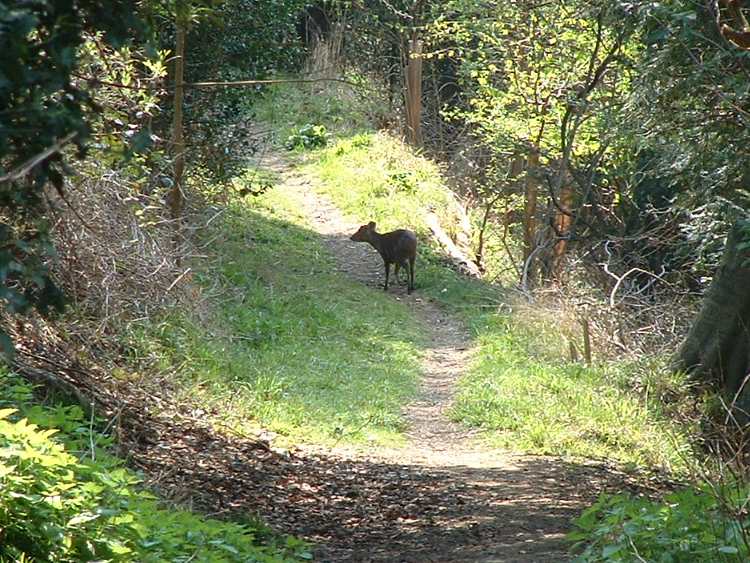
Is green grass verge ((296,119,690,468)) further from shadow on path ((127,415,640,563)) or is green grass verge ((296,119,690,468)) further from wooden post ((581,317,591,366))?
shadow on path ((127,415,640,563))

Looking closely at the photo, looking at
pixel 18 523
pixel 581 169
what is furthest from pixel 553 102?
pixel 18 523

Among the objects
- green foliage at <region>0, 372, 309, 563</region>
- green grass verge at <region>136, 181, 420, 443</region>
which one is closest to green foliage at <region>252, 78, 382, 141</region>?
green grass verge at <region>136, 181, 420, 443</region>

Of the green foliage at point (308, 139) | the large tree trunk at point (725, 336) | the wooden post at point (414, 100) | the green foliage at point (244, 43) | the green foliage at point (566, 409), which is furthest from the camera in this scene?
the green foliage at point (308, 139)

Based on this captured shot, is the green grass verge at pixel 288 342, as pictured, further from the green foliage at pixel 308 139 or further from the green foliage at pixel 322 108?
the green foliage at pixel 322 108

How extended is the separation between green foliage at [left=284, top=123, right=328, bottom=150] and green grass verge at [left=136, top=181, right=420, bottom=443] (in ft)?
21.0

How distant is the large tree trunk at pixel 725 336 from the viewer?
463 inches

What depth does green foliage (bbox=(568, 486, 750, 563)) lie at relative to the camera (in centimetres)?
586

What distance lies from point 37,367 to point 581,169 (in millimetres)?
13711

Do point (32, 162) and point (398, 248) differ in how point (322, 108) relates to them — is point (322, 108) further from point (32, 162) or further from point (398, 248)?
point (32, 162)

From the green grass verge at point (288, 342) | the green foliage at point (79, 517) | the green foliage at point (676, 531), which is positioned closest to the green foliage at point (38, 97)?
the green foliage at point (79, 517)

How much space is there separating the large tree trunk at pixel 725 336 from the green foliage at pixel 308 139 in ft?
63.2

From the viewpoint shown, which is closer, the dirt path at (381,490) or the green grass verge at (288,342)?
the dirt path at (381,490)

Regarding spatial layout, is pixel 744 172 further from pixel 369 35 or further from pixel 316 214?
pixel 369 35

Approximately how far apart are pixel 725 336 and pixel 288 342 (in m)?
6.07
